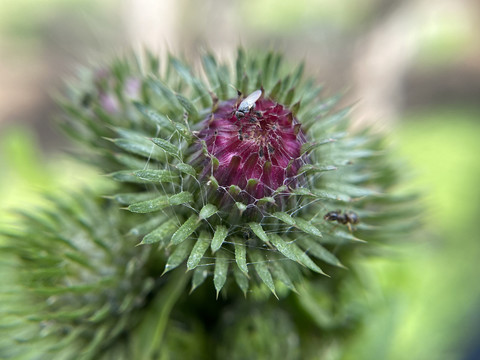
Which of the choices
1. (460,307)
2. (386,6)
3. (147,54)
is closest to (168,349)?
(147,54)

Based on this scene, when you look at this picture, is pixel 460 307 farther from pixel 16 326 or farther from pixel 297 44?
pixel 297 44

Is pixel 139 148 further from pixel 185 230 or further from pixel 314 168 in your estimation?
pixel 314 168

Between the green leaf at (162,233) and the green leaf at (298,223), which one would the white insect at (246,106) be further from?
the green leaf at (162,233)

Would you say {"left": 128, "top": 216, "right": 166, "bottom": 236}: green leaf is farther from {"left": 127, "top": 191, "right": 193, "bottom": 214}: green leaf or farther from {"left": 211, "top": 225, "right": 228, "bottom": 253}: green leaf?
{"left": 211, "top": 225, "right": 228, "bottom": 253}: green leaf

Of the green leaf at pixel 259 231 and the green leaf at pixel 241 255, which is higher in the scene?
the green leaf at pixel 259 231

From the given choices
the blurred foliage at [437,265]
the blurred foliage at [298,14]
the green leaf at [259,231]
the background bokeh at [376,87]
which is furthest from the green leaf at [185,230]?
the blurred foliage at [298,14]

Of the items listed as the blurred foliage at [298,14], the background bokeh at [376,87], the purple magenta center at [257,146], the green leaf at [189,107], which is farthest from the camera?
the blurred foliage at [298,14]

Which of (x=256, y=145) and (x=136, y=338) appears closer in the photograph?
(x=256, y=145)
